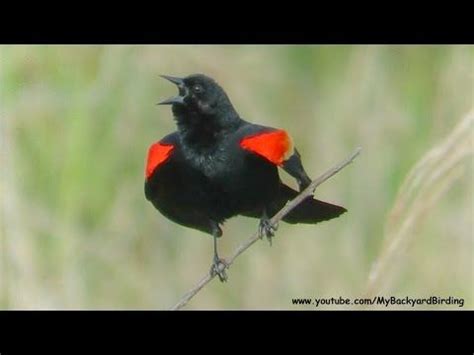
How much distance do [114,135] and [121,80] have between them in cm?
22

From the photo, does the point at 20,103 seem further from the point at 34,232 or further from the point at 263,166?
the point at 263,166

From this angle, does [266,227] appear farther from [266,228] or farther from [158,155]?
[158,155]

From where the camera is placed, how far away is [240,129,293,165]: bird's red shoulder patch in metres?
2.57

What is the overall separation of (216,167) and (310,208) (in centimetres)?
36

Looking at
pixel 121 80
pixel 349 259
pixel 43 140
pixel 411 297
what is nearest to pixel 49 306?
pixel 43 140

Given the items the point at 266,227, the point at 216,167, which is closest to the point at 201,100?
the point at 216,167

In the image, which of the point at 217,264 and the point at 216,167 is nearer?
the point at 216,167

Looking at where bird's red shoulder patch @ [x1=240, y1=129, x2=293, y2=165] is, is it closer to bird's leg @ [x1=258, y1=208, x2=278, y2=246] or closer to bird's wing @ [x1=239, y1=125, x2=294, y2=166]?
bird's wing @ [x1=239, y1=125, x2=294, y2=166]

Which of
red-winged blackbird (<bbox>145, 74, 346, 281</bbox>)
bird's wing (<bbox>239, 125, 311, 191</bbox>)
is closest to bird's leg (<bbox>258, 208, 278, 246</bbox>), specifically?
red-winged blackbird (<bbox>145, 74, 346, 281</bbox>)

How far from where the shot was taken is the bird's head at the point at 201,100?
8.81ft

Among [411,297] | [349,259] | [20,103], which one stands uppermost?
[20,103]

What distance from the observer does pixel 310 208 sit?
2770 mm

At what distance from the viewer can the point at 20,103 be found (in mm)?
3217

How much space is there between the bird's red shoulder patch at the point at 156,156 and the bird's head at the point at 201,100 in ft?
0.38
